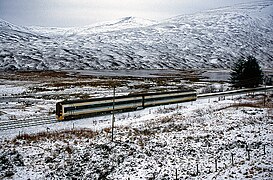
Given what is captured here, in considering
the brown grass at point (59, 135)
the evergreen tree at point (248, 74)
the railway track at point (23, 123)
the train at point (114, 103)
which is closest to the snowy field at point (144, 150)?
the brown grass at point (59, 135)

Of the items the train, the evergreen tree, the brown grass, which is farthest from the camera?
the evergreen tree

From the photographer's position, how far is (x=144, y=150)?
26.1 metres

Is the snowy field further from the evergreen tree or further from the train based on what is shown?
the evergreen tree

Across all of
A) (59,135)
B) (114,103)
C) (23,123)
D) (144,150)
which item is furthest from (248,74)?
(23,123)

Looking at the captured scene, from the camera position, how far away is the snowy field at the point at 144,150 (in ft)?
70.5

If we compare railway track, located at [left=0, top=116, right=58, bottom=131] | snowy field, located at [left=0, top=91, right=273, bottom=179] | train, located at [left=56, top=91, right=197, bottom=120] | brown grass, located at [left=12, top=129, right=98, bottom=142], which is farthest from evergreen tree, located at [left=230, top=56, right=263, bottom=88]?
railway track, located at [left=0, top=116, right=58, bottom=131]

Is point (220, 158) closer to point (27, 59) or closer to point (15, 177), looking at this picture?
point (15, 177)

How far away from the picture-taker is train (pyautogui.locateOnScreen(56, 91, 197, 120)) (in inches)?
1422

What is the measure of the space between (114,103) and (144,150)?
16677 mm

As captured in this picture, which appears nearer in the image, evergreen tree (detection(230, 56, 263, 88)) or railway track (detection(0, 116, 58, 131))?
railway track (detection(0, 116, 58, 131))

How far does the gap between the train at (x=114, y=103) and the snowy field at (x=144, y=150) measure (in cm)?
205

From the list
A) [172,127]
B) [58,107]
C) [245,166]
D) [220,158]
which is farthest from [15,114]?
[245,166]

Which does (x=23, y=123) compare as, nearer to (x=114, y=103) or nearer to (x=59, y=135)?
(x=59, y=135)

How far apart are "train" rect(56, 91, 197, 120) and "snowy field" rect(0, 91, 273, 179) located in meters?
2.05
